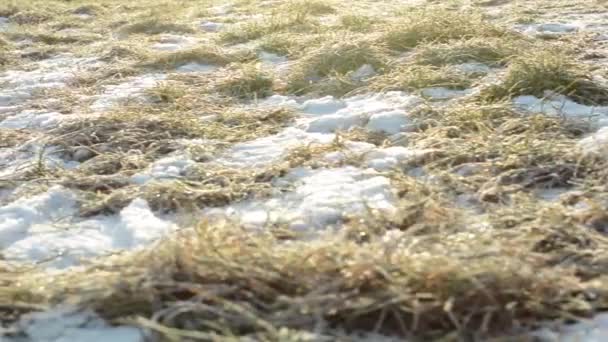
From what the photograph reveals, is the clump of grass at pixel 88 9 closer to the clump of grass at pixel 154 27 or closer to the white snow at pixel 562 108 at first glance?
the clump of grass at pixel 154 27

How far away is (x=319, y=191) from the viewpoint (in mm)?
2166

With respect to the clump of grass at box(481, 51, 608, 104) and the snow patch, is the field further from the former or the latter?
the snow patch

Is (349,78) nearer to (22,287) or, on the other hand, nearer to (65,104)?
(65,104)

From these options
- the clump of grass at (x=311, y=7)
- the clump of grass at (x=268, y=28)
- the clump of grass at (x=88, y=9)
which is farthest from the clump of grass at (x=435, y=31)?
the clump of grass at (x=88, y=9)

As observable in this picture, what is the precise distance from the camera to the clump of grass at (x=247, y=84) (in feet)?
11.7

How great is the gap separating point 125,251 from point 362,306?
0.68 m

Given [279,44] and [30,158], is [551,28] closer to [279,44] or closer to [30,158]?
[279,44]

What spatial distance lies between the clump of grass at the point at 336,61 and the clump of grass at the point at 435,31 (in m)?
0.21

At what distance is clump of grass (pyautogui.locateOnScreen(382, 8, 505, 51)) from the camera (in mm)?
4094

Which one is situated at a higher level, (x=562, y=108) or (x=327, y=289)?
(x=327, y=289)

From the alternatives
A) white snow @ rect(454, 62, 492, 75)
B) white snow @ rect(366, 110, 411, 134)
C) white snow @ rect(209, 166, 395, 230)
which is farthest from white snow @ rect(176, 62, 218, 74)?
white snow @ rect(209, 166, 395, 230)

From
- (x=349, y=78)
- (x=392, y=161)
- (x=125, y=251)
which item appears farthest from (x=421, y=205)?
(x=349, y=78)

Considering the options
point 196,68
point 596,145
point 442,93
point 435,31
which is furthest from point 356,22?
point 596,145

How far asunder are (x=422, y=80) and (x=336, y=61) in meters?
0.69
